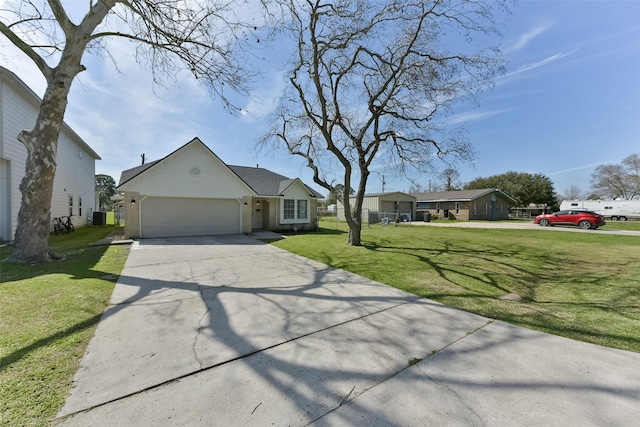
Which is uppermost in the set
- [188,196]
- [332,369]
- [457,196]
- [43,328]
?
[457,196]

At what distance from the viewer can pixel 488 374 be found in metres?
2.61

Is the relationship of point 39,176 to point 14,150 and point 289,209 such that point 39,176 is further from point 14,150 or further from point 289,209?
point 289,209

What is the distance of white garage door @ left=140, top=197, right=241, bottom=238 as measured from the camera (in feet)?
41.8

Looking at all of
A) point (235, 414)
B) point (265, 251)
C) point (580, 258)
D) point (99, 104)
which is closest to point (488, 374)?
point (235, 414)

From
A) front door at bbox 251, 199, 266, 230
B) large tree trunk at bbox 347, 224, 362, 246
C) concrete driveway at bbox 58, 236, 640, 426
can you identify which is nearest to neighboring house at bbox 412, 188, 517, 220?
front door at bbox 251, 199, 266, 230

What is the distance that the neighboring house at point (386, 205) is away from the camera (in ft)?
92.0

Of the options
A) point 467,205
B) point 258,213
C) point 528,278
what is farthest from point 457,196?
point 528,278

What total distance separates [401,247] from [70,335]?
10.4 m

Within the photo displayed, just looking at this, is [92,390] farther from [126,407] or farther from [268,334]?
[268,334]

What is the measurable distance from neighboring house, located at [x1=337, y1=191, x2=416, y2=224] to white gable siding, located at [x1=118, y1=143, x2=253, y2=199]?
1622cm

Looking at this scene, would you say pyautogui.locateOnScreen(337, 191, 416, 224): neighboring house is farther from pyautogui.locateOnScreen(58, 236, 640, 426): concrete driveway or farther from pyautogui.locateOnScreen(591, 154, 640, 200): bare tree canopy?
pyautogui.locateOnScreen(591, 154, 640, 200): bare tree canopy

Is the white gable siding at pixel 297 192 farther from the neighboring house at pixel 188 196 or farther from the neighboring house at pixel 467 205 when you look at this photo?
the neighboring house at pixel 467 205

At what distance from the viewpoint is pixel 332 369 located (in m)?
2.68

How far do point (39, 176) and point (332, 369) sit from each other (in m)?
9.10
